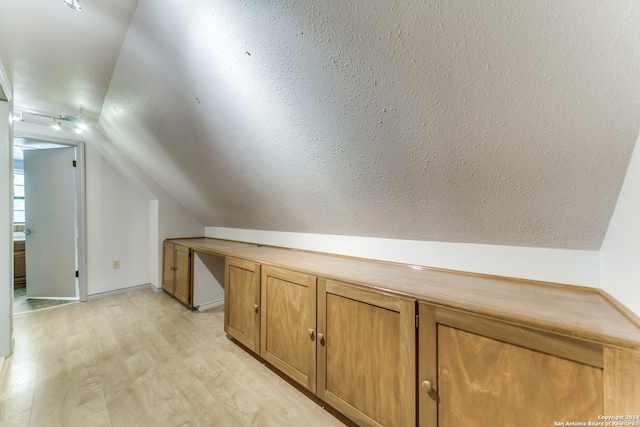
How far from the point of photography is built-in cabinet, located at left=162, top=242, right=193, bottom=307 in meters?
2.74

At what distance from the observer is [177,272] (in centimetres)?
294

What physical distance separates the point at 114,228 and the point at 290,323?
2.97m

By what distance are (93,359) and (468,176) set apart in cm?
271

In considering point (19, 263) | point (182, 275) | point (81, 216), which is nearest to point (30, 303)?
point (81, 216)


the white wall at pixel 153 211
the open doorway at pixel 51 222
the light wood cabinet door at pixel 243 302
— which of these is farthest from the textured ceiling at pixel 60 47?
the light wood cabinet door at pixel 243 302

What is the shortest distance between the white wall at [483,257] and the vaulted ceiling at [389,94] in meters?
0.05

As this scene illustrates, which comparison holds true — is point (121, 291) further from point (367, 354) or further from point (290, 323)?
point (367, 354)

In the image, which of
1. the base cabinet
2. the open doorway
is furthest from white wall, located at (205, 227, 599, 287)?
the open doorway

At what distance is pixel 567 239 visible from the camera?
3.60 feet

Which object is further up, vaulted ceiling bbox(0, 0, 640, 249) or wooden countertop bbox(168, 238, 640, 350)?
vaulted ceiling bbox(0, 0, 640, 249)

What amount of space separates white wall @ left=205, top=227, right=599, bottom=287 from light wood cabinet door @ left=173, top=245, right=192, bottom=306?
1530mm

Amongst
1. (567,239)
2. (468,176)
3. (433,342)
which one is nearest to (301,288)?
(433,342)

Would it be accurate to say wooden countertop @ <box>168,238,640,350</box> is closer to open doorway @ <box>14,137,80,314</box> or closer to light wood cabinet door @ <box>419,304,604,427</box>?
light wood cabinet door @ <box>419,304,604,427</box>

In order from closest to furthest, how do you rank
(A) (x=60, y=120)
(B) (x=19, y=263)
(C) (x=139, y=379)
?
(C) (x=139, y=379)
(A) (x=60, y=120)
(B) (x=19, y=263)
